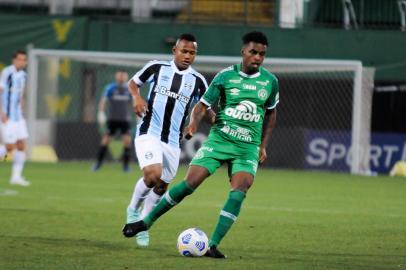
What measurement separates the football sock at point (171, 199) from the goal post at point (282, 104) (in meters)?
13.8

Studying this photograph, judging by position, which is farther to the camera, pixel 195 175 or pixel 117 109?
pixel 117 109

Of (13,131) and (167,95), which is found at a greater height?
(167,95)

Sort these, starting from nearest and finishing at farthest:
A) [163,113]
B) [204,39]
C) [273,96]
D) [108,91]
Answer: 1. [273,96]
2. [163,113]
3. [108,91]
4. [204,39]

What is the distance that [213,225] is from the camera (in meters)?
12.4

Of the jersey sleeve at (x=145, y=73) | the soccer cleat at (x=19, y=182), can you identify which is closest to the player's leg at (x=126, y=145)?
the soccer cleat at (x=19, y=182)

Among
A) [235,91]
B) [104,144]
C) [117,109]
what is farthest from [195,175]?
[117,109]

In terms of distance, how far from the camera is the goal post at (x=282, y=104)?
24062 millimetres

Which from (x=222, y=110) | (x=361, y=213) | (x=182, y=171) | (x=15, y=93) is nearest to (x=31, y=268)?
(x=222, y=110)

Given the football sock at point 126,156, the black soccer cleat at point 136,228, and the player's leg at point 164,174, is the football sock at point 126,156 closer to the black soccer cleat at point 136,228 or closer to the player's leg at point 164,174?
the player's leg at point 164,174

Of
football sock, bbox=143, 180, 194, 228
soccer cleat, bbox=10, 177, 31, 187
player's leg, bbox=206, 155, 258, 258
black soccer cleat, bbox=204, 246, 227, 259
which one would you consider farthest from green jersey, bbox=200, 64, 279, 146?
soccer cleat, bbox=10, 177, 31, 187

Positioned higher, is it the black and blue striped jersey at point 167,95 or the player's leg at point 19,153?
the black and blue striped jersey at point 167,95

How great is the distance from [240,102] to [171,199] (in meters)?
1.09

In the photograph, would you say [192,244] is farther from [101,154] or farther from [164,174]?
[101,154]

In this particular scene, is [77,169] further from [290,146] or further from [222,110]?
[222,110]
